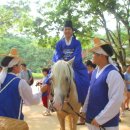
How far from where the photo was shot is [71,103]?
5.96 metres

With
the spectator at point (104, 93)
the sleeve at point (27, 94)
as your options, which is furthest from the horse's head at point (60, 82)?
the spectator at point (104, 93)

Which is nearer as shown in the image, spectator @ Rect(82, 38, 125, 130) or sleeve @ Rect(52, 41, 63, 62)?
spectator @ Rect(82, 38, 125, 130)

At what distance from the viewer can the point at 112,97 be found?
3811 millimetres

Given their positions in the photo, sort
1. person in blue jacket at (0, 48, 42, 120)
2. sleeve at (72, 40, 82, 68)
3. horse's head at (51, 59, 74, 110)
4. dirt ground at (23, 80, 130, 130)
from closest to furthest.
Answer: person in blue jacket at (0, 48, 42, 120)
horse's head at (51, 59, 74, 110)
sleeve at (72, 40, 82, 68)
dirt ground at (23, 80, 130, 130)

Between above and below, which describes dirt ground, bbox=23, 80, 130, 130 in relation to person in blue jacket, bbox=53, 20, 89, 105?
below

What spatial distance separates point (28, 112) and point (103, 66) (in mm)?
7996

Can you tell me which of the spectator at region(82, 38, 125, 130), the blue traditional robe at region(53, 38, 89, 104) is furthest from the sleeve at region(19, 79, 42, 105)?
the blue traditional robe at region(53, 38, 89, 104)

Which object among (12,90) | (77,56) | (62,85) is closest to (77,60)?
(77,56)

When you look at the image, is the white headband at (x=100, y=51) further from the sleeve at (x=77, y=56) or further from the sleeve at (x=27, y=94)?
the sleeve at (x=77, y=56)

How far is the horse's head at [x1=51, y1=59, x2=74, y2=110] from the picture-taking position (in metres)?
4.97

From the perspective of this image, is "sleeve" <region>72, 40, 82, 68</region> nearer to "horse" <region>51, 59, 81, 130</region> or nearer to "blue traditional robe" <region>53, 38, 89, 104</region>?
"blue traditional robe" <region>53, 38, 89, 104</region>

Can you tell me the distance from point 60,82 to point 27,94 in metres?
0.94

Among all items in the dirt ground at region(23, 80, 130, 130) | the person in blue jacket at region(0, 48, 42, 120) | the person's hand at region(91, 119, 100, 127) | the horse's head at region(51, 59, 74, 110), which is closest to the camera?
the person's hand at region(91, 119, 100, 127)

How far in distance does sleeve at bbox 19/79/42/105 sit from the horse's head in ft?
1.82
